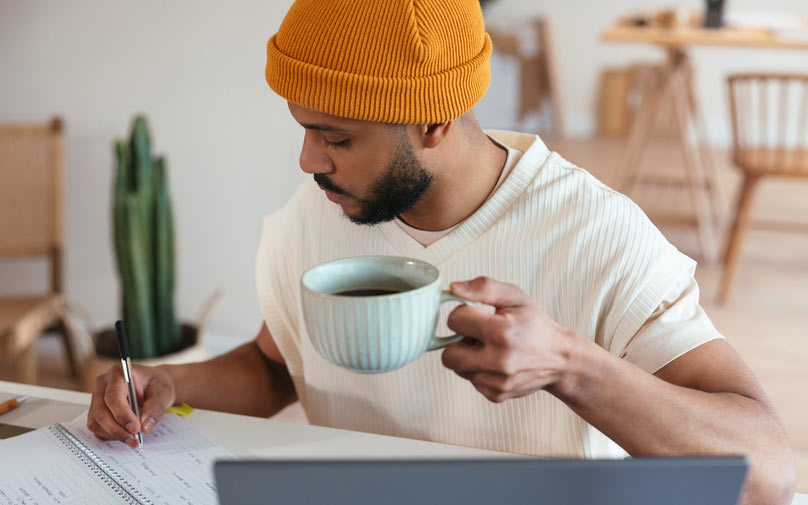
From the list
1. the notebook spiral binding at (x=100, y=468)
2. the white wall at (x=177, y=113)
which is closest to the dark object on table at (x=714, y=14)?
the white wall at (x=177, y=113)

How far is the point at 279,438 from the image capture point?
963 millimetres

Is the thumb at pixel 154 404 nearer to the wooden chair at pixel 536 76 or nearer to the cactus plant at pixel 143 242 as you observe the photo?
the cactus plant at pixel 143 242

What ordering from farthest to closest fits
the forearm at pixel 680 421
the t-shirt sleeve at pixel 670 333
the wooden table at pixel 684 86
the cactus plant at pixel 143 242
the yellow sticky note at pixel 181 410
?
the wooden table at pixel 684 86
the cactus plant at pixel 143 242
the yellow sticky note at pixel 181 410
the t-shirt sleeve at pixel 670 333
the forearm at pixel 680 421

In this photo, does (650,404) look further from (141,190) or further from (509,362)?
(141,190)

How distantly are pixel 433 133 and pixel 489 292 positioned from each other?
373 mm

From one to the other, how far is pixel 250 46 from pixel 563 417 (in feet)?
4.74

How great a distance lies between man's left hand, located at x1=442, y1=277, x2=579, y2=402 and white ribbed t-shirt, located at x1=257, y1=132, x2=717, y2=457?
0.25 meters

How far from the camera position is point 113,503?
32.6 inches

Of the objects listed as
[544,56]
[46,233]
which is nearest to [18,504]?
[46,233]

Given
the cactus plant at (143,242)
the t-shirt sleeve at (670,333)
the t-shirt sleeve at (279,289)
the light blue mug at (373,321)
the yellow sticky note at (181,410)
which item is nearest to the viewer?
the light blue mug at (373,321)

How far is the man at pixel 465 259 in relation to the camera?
32.6 inches

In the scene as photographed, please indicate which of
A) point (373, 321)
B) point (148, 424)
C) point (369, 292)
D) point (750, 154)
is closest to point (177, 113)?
point (148, 424)

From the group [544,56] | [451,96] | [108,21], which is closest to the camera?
[451,96]

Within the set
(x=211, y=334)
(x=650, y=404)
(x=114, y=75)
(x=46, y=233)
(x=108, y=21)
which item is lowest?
(x=211, y=334)
